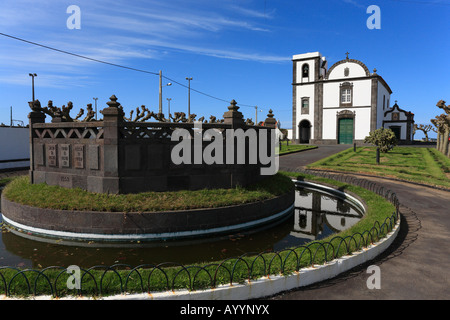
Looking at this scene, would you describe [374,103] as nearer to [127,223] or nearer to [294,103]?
[294,103]

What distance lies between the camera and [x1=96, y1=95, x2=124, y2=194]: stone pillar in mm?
10711

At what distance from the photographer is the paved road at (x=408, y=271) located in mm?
6016

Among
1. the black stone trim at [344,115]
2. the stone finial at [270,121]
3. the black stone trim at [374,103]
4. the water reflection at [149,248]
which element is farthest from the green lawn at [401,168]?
the black stone trim at [344,115]

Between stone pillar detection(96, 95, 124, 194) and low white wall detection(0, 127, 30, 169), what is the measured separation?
2057cm

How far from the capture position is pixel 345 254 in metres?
7.44

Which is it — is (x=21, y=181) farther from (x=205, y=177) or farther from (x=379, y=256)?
(x=379, y=256)

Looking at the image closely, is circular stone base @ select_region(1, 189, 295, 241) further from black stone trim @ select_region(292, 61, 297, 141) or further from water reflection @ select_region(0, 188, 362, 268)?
black stone trim @ select_region(292, 61, 297, 141)

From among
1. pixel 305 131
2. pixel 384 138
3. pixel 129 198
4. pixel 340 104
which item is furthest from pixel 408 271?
pixel 305 131

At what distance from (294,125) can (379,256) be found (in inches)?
2045

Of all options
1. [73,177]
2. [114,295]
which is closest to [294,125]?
[73,177]

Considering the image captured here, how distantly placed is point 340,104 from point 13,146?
163 feet

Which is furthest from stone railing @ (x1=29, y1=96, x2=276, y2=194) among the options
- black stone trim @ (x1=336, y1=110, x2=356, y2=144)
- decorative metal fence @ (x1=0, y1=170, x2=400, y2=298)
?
black stone trim @ (x1=336, y1=110, x2=356, y2=144)

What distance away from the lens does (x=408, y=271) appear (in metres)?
6.97

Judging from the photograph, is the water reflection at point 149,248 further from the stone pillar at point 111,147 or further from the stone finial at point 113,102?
the stone finial at point 113,102
